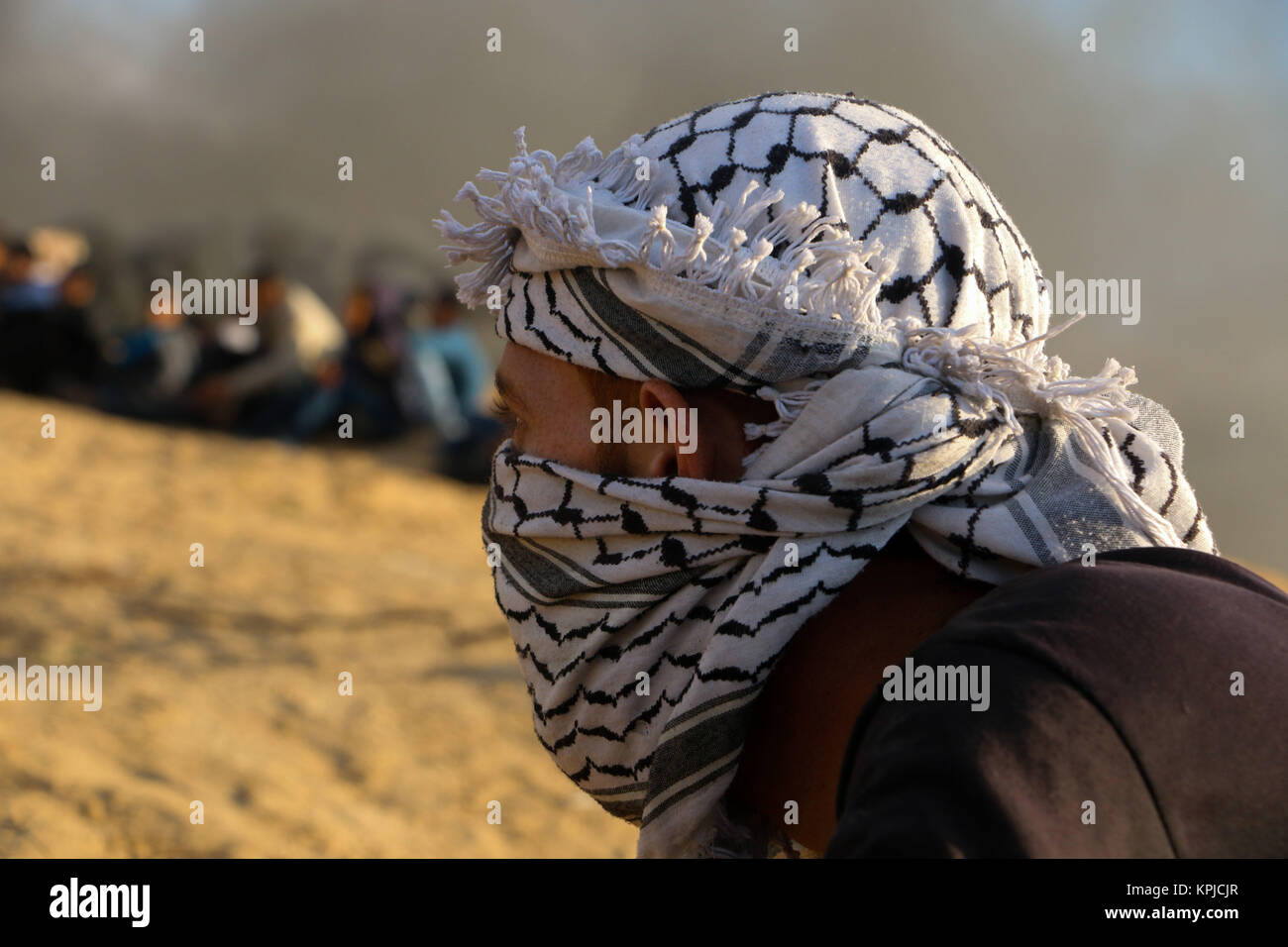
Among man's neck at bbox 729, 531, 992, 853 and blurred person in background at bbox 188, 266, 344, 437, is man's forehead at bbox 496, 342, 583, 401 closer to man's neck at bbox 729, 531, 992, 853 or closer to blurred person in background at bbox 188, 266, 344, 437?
man's neck at bbox 729, 531, 992, 853

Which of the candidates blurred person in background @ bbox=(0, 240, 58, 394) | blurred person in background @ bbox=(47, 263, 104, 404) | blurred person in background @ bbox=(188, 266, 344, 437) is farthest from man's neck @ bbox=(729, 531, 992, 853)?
blurred person in background @ bbox=(0, 240, 58, 394)

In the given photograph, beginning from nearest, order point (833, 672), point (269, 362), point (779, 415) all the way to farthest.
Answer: point (833, 672) → point (779, 415) → point (269, 362)

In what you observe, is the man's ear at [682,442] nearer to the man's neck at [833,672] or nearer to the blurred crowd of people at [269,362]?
the man's neck at [833,672]

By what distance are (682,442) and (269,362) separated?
10917mm

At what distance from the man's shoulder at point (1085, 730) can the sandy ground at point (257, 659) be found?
379 cm

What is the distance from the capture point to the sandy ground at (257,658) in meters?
5.04

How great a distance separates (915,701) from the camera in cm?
123

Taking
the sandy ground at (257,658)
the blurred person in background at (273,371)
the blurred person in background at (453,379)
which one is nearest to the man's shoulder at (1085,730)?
the sandy ground at (257,658)

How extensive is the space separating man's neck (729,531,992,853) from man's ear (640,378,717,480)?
0.26m

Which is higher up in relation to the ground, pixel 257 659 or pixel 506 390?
pixel 506 390

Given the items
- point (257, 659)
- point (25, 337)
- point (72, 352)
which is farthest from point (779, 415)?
point (25, 337)

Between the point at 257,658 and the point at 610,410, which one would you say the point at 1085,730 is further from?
the point at 257,658

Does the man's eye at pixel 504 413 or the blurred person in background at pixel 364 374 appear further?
the blurred person in background at pixel 364 374

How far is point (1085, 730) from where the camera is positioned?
1.18m
